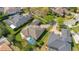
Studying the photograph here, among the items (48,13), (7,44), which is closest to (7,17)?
(7,44)

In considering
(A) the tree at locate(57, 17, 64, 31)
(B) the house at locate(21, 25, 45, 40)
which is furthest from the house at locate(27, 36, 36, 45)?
(A) the tree at locate(57, 17, 64, 31)

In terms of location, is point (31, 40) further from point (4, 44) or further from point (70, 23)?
point (70, 23)

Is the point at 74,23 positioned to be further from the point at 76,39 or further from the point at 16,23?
the point at 16,23

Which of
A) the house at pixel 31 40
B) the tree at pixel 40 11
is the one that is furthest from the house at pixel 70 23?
the house at pixel 31 40

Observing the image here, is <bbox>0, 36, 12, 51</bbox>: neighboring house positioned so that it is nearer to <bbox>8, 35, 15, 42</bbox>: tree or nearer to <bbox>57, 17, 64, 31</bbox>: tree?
<bbox>8, 35, 15, 42</bbox>: tree
